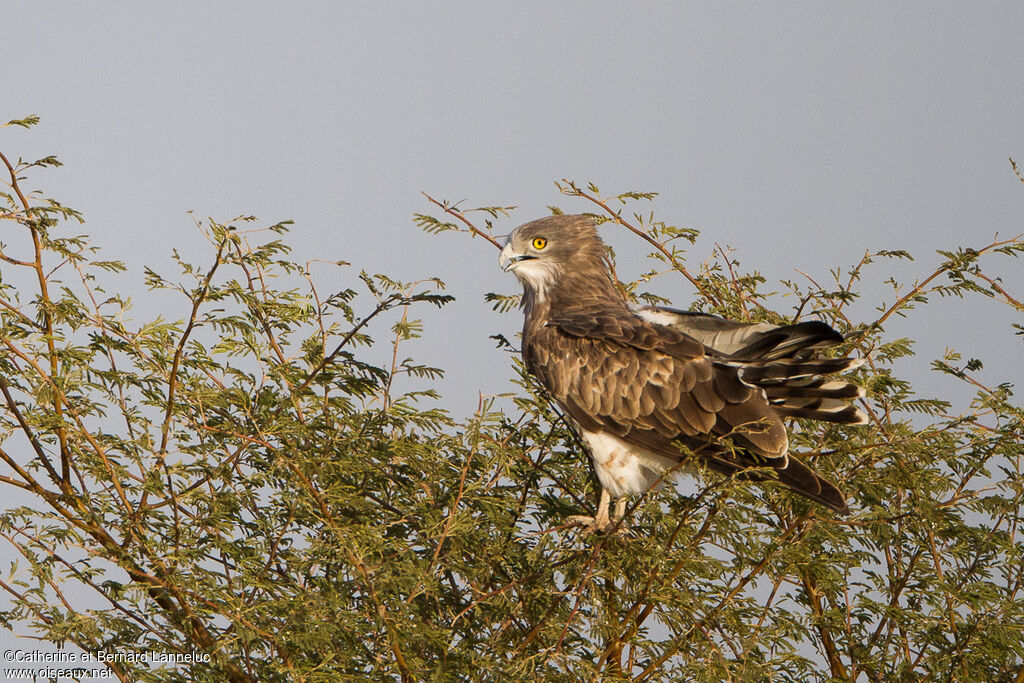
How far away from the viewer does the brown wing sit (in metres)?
5.40

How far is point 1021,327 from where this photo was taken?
6238 mm

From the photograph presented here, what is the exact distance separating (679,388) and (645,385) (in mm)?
190

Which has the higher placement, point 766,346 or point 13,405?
point 766,346

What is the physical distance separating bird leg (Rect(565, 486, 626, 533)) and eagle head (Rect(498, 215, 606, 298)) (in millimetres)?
1543

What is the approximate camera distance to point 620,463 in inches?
219

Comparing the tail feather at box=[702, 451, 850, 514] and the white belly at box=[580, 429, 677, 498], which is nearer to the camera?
the tail feather at box=[702, 451, 850, 514]

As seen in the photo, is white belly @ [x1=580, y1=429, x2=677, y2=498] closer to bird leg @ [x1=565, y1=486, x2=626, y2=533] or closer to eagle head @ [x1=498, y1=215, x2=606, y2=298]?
bird leg @ [x1=565, y1=486, x2=626, y2=533]

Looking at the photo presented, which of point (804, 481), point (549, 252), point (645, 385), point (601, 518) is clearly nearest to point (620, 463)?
point (601, 518)

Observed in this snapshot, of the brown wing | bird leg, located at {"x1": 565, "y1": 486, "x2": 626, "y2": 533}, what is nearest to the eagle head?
the brown wing

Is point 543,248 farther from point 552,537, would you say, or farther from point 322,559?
point 322,559

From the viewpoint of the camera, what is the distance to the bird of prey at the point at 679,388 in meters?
5.03

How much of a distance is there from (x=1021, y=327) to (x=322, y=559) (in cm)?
449

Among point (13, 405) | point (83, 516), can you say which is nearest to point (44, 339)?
point (13, 405)

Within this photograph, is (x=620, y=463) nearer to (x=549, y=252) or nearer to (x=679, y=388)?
(x=679, y=388)
